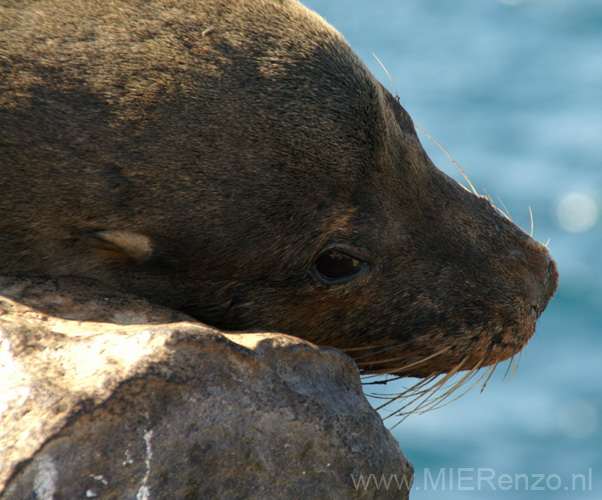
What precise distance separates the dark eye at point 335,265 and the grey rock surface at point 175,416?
59 centimetres

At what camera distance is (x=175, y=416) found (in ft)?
6.37

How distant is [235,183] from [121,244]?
1.48 feet

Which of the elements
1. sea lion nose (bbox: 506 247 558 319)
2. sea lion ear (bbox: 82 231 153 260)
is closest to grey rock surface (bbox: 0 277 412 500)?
sea lion ear (bbox: 82 231 153 260)

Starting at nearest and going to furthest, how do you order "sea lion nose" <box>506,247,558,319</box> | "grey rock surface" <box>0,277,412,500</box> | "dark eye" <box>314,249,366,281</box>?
"grey rock surface" <box>0,277,412,500</box> < "dark eye" <box>314,249,366,281</box> < "sea lion nose" <box>506,247,558,319</box>

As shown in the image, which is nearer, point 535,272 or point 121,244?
point 121,244

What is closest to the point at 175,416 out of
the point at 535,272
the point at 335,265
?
the point at 335,265

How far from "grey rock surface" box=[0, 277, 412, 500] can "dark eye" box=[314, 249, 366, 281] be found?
593 mm

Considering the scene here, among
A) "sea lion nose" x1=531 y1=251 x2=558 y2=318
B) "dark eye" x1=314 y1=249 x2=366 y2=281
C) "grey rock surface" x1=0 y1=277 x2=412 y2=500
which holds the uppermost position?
"sea lion nose" x1=531 y1=251 x2=558 y2=318

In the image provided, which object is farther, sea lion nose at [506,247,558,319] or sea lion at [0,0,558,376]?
sea lion nose at [506,247,558,319]

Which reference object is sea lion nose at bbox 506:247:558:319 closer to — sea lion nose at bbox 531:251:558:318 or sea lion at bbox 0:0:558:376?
sea lion nose at bbox 531:251:558:318

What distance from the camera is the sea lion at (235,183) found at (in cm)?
251

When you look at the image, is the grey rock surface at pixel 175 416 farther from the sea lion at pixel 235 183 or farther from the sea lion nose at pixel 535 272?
the sea lion nose at pixel 535 272

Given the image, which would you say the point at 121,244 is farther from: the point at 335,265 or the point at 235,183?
the point at 335,265

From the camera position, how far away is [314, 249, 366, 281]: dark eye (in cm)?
286
